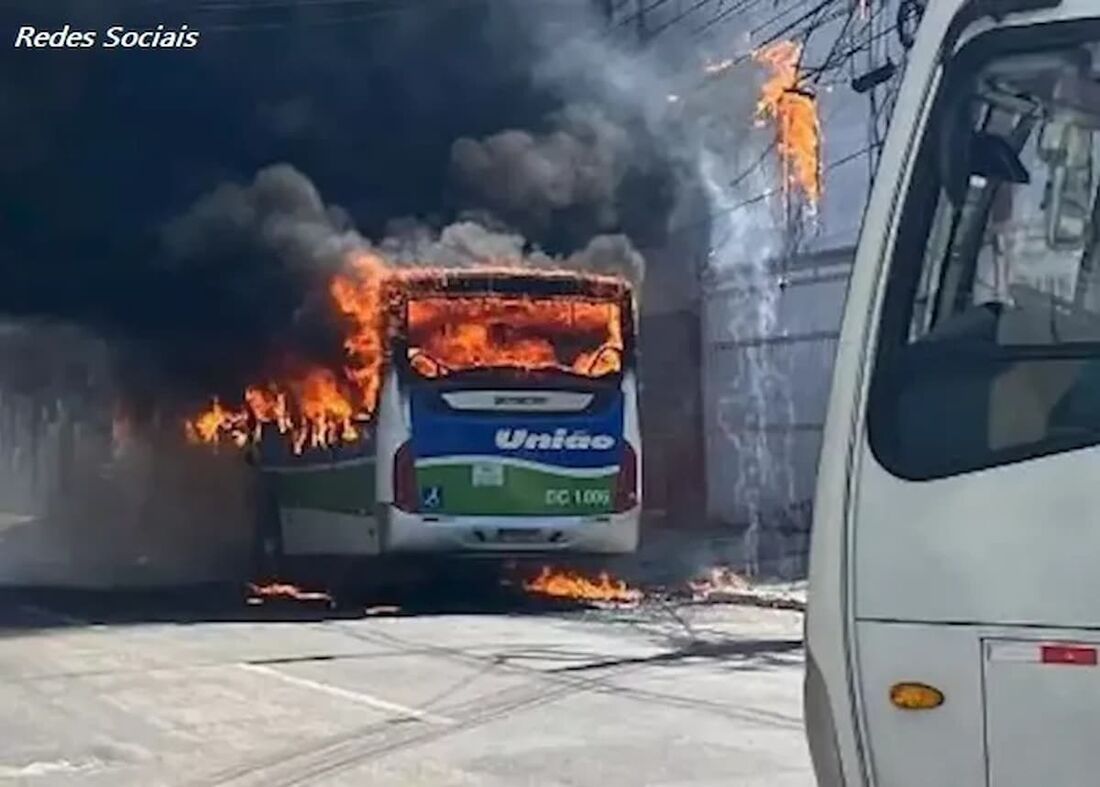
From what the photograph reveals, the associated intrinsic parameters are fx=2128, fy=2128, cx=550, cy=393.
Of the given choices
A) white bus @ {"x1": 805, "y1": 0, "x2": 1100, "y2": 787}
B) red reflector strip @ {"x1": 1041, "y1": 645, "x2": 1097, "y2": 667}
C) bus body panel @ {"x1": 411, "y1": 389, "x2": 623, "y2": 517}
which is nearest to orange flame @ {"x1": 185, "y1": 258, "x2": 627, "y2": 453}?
bus body panel @ {"x1": 411, "y1": 389, "x2": 623, "y2": 517}

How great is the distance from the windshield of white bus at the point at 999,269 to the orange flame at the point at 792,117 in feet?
63.1

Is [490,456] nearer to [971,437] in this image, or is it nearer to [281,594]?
[281,594]

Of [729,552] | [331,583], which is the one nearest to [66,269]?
[331,583]

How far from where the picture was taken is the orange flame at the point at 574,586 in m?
20.1

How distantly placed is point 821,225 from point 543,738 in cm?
1627

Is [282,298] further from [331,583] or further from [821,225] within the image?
[821,225]

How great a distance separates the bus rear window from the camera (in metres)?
18.0

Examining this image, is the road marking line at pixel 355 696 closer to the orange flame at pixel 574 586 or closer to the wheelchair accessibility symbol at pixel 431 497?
the wheelchair accessibility symbol at pixel 431 497

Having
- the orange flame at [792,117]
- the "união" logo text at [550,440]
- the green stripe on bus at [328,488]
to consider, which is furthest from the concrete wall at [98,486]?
the orange flame at [792,117]

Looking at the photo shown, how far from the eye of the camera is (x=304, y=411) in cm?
2150

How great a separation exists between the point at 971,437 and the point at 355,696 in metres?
7.93

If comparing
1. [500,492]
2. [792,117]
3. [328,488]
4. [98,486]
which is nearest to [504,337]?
[500,492]

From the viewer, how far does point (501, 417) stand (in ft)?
59.0

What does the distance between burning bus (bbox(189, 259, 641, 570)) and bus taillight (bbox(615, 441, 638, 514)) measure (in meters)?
0.01
